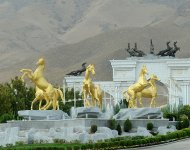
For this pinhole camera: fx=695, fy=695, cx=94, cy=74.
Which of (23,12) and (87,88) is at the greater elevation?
(23,12)

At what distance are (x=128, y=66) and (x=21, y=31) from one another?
114 m

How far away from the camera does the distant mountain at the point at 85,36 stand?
453 ft

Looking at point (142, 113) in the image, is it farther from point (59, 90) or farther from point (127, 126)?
point (59, 90)

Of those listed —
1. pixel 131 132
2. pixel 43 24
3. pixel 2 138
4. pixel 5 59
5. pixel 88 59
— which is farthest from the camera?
pixel 43 24

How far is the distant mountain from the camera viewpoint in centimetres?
13812

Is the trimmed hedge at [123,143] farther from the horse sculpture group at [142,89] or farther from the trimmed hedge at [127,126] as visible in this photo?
the horse sculpture group at [142,89]

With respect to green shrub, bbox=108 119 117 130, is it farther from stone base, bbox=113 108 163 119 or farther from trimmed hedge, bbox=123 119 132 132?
stone base, bbox=113 108 163 119

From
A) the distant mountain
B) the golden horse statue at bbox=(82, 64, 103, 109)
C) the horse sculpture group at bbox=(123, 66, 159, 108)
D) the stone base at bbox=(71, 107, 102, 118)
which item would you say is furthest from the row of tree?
the distant mountain

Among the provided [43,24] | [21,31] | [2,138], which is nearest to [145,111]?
[2,138]

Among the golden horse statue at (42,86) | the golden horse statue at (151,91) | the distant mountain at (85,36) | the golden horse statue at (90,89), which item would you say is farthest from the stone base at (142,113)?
the distant mountain at (85,36)

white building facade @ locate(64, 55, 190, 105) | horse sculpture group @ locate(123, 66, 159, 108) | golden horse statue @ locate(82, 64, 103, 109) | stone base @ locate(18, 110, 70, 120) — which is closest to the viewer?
stone base @ locate(18, 110, 70, 120)

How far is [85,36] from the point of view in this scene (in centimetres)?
18162

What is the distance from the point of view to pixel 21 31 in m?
180

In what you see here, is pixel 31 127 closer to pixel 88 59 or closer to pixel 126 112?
pixel 126 112
